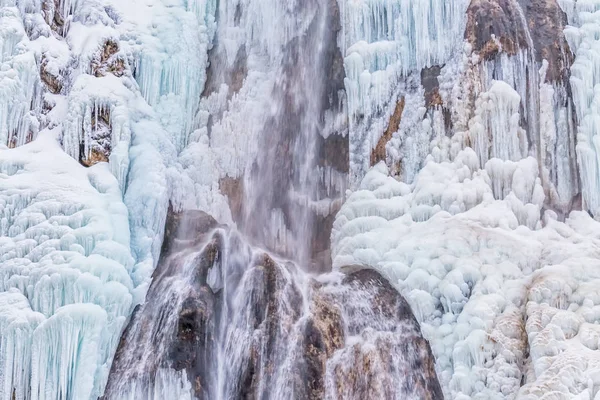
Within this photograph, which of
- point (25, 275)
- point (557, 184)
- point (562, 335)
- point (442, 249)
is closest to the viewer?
point (562, 335)

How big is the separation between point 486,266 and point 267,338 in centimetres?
238

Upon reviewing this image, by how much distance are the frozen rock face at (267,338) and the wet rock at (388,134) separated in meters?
1.58

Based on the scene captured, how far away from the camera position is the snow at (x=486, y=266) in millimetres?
6418

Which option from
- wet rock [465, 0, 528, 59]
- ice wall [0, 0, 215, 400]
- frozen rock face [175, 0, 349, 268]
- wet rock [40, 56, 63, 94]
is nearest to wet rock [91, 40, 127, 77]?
ice wall [0, 0, 215, 400]

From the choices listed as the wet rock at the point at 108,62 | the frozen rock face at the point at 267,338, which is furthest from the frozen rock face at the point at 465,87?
the wet rock at the point at 108,62

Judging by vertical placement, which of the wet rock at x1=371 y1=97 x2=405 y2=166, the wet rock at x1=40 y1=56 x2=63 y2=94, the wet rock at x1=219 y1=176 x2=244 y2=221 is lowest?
the wet rock at x1=219 y1=176 x2=244 y2=221

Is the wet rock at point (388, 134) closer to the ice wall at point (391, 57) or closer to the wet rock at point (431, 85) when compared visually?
the ice wall at point (391, 57)

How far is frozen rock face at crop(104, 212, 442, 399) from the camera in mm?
6977

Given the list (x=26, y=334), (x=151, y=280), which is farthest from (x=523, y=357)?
(x=26, y=334)

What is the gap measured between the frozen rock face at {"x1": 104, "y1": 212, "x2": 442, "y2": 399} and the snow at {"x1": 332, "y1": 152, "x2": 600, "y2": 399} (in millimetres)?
334

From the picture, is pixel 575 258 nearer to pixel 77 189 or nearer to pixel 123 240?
pixel 123 240

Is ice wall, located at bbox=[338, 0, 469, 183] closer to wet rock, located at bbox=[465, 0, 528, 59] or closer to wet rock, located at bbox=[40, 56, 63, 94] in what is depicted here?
wet rock, located at bbox=[465, 0, 528, 59]

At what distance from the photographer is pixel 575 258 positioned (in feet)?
23.5

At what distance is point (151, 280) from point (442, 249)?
317cm
